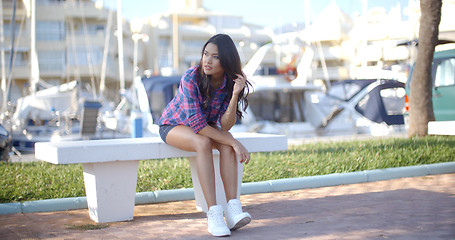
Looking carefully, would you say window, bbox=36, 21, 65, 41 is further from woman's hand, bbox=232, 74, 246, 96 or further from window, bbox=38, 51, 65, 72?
woman's hand, bbox=232, 74, 246, 96

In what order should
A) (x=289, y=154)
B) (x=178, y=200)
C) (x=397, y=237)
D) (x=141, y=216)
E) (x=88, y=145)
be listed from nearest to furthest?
(x=397, y=237)
(x=88, y=145)
(x=141, y=216)
(x=178, y=200)
(x=289, y=154)

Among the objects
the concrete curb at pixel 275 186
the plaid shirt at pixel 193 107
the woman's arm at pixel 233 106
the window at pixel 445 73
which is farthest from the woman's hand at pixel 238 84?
the window at pixel 445 73

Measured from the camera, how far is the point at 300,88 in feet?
69.5

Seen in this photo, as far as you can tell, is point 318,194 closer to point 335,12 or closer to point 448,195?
point 448,195

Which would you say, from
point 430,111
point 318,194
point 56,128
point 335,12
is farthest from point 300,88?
point 335,12

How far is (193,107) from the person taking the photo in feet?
15.8

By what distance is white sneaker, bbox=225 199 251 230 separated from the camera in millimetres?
4387

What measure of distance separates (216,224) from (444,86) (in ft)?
33.8

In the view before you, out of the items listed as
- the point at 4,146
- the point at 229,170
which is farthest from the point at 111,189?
the point at 4,146

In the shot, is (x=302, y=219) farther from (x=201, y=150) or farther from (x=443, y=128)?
(x=443, y=128)

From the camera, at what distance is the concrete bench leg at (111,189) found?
16.3 feet

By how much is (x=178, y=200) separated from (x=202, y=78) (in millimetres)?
1844

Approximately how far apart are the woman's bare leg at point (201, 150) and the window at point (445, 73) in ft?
32.4

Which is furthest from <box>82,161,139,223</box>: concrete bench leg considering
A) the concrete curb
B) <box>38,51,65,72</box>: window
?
<box>38,51,65,72</box>: window
